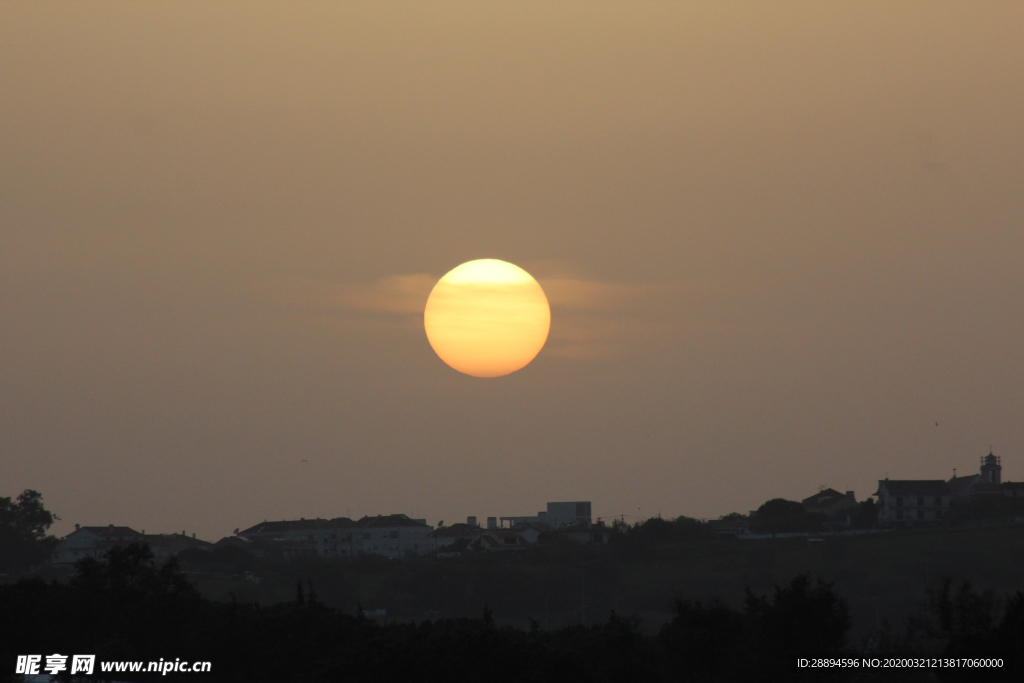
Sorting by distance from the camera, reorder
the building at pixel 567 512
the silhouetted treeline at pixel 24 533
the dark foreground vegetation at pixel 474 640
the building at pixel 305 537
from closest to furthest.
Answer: the dark foreground vegetation at pixel 474 640 < the silhouetted treeline at pixel 24 533 < the building at pixel 305 537 < the building at pixel 567 512

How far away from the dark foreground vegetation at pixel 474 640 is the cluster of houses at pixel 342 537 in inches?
3596

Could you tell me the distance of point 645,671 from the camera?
166ft

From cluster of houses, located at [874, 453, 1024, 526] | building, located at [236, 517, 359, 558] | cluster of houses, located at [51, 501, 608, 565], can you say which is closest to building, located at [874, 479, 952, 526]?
cluster of houses, located at [874, 453, 1024, 526]

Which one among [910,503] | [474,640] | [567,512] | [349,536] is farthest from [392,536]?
[474,640]

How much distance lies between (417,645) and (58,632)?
2236 centimetres

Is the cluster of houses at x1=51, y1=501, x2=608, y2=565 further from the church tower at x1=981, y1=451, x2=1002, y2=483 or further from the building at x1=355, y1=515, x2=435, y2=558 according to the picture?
the church tower at x1=981, y1=451, x2=1002, y2=483

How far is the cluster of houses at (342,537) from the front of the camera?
532 feet

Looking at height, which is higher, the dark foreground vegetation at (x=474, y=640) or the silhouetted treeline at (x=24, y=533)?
the silhouetted treeline at (x=24, y=533)

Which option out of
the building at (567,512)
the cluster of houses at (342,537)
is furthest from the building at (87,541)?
the building at (567,512)

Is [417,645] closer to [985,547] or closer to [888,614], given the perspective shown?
[888,614]

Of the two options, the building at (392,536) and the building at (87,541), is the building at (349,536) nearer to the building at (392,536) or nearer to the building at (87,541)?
the building at (392,536)

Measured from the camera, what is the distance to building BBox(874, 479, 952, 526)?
152 m

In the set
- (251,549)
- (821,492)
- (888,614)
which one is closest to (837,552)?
(888,614)

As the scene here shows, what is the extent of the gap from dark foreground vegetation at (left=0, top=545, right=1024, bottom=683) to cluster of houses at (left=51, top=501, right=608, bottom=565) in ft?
300
